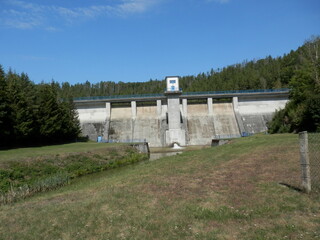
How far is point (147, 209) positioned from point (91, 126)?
48.6 m

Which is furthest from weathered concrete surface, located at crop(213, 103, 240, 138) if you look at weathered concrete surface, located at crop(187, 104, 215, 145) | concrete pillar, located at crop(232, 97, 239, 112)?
weathered concrete surface, located at crop(187, 104, 215, 145)

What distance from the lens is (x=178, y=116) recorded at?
5225cm

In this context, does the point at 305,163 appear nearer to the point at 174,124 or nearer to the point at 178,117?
the point at 174,124

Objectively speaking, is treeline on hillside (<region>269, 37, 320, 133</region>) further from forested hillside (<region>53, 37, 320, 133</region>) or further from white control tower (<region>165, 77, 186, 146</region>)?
white control tower (<region>165, 77, 186, 146</region>)

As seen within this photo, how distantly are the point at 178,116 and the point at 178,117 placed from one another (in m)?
0.18

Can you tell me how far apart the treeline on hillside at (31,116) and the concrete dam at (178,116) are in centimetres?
933

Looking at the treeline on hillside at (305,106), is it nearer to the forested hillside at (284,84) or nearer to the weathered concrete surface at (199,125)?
the forested hillside at (284,84)

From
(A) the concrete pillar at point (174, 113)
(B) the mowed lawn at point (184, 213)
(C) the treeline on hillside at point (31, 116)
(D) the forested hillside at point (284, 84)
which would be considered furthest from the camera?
(A) the concrete pillar at point (174, 113)

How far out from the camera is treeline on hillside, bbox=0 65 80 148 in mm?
32688

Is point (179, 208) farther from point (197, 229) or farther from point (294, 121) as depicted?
point (294, 121)

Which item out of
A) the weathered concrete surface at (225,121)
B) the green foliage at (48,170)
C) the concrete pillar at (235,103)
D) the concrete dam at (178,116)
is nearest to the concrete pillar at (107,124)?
the concrete dam at (178,116)

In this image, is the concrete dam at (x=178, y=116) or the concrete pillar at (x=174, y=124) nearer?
the concrete pillar at (x=174, y=124)

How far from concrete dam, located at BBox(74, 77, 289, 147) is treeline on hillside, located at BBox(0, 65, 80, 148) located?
9.33 m

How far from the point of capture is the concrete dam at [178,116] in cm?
5156
